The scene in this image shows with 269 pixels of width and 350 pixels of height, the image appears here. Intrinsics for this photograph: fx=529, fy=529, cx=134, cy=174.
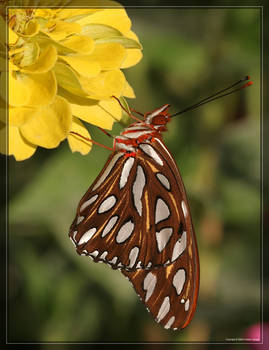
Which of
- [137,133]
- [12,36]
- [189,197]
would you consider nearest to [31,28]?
[12,36]

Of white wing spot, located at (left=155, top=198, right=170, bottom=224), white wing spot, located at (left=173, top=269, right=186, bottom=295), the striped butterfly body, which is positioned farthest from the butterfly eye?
white wing spot, located at (left=173, top=269, right=186, bottom=295)

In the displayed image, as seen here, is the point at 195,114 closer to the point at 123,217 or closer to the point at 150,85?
the point at 150,85

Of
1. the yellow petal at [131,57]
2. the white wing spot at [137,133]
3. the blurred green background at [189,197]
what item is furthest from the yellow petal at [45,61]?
the blurred green background at [189,197]

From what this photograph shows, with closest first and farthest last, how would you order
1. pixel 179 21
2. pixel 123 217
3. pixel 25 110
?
pixel 25 110
pixel 123 217
pixel 179 21

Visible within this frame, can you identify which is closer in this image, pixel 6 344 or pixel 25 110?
pixel 25 110

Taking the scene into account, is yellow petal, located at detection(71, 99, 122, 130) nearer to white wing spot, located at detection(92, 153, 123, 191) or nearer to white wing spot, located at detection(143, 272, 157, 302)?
white wing spot, located at detection(92, 153, 123, 191)

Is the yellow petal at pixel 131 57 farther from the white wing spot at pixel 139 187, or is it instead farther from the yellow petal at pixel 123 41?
the white wing spot at pixel 139 187

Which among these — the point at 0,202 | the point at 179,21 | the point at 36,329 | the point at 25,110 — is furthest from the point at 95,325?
the point at 25,110
